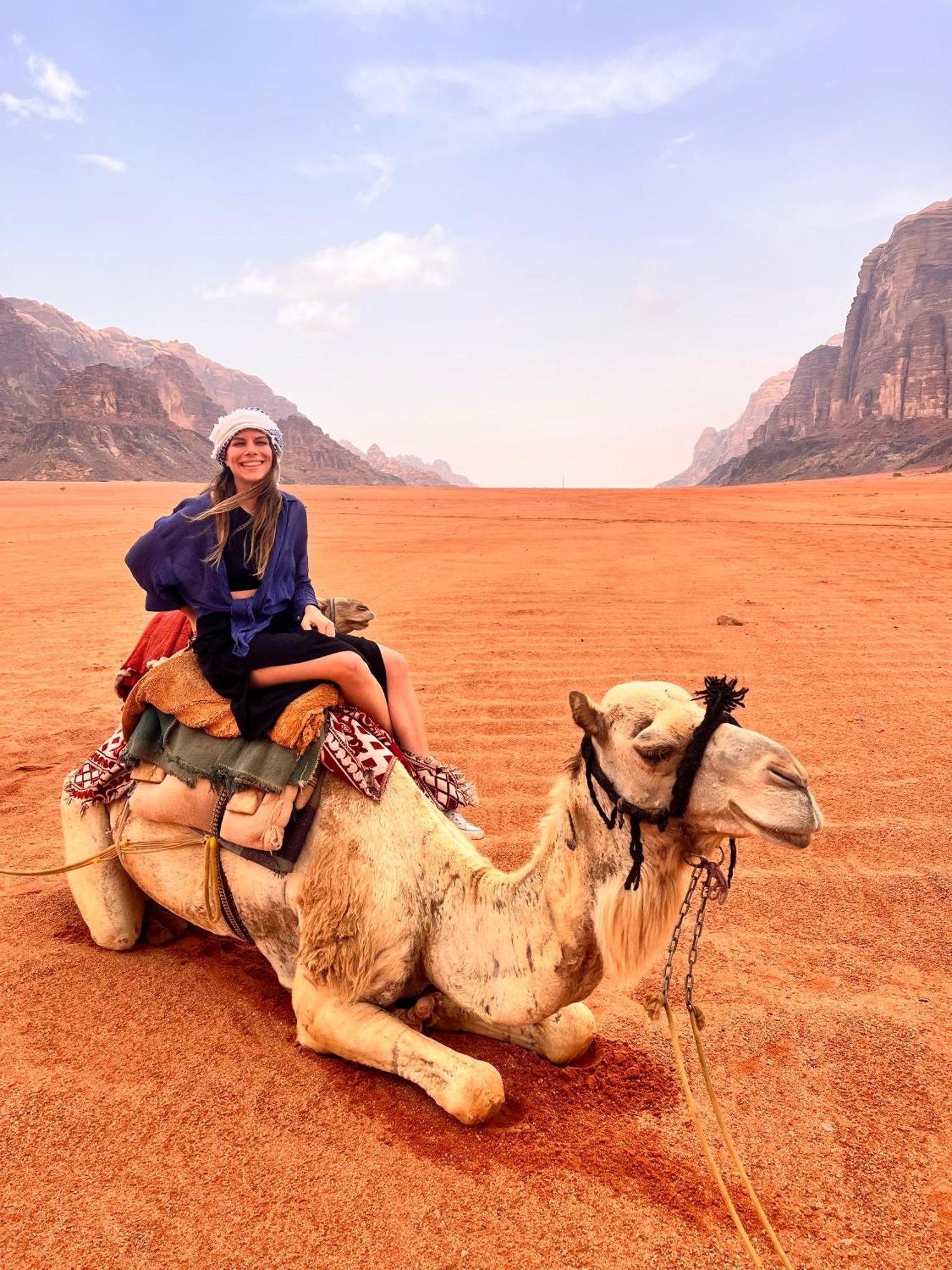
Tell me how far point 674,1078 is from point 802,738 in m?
4.00

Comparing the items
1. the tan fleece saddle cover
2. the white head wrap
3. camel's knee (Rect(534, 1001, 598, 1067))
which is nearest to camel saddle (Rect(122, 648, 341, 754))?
the tan fleece saddle cover

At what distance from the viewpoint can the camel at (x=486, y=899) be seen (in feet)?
7.06

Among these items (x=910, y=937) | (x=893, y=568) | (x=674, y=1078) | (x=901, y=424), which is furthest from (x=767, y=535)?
(x=901, y=424)

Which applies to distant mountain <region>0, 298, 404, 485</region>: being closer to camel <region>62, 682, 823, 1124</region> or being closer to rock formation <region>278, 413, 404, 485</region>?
rock formation <region>278, 413, 404, 485</region>

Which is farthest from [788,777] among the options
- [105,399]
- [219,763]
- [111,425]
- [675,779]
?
[105,399]

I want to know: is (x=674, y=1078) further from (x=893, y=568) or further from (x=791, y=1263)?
(x=893, y=568)

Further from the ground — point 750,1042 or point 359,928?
point 359,928

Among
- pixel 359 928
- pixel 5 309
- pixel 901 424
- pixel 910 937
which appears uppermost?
pixel 5 309

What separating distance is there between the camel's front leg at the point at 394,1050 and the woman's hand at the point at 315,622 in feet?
4.47

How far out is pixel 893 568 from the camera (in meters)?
13.7

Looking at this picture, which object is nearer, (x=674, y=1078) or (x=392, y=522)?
(x=674, y=1078)

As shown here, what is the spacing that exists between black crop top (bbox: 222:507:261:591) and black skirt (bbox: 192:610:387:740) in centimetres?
15

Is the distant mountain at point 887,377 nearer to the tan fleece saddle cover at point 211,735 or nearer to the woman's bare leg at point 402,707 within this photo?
the woman's bare leg at point 402,707

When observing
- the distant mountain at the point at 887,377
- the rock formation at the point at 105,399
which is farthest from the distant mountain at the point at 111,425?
the distant mountain at the point at 887,377
